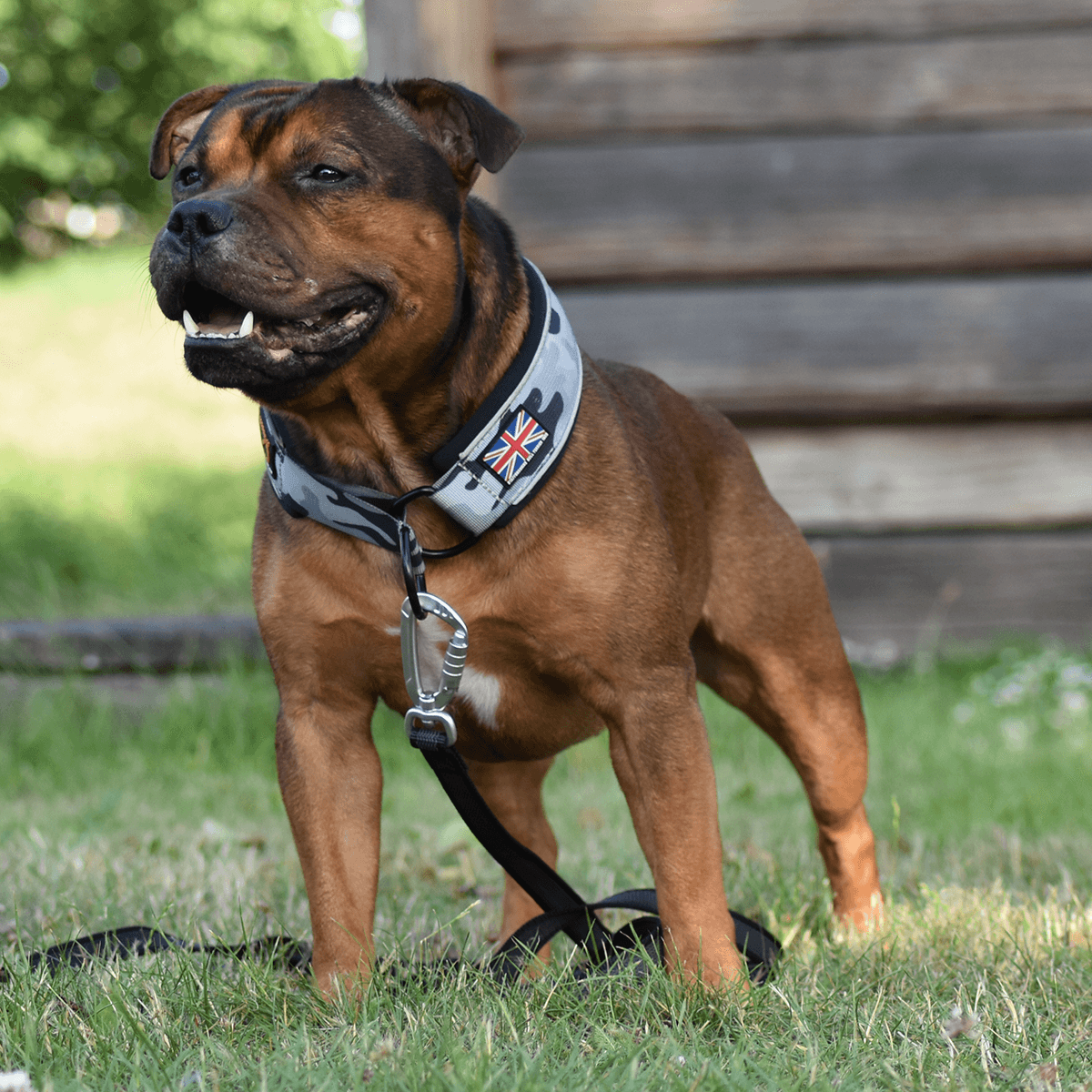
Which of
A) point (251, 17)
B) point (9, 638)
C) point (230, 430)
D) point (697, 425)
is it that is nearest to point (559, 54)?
point (697, 425)

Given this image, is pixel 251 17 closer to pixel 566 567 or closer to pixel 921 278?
pixel 921 278

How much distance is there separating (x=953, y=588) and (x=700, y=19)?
2.77m

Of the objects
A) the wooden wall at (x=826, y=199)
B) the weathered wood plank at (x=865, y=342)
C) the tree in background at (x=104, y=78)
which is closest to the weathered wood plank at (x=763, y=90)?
the wooden wall at (x=826, y=199)

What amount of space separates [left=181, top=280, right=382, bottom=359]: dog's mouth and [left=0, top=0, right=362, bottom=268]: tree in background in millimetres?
14358

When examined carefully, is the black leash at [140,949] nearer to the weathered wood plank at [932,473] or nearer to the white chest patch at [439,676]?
the white chest patch at [439,676]

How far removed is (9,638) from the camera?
18.0ft

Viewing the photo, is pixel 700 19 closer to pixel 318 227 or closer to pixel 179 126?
pixel 179 126

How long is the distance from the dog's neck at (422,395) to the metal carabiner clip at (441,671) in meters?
0.25

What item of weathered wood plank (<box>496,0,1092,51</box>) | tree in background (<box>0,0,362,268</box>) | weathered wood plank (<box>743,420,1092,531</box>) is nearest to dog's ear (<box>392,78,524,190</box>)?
weathered wood plank (<box>496,0,1092,51</box>)

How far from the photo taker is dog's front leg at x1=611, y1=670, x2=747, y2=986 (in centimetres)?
251

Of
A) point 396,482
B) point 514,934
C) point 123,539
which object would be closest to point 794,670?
point 514,934

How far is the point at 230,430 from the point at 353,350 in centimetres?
1004

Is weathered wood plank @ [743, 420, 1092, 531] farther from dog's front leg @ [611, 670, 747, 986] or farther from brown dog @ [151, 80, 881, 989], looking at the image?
dog's front leg @ [611, 670, 747, 986]

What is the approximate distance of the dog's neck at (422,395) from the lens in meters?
2.46
